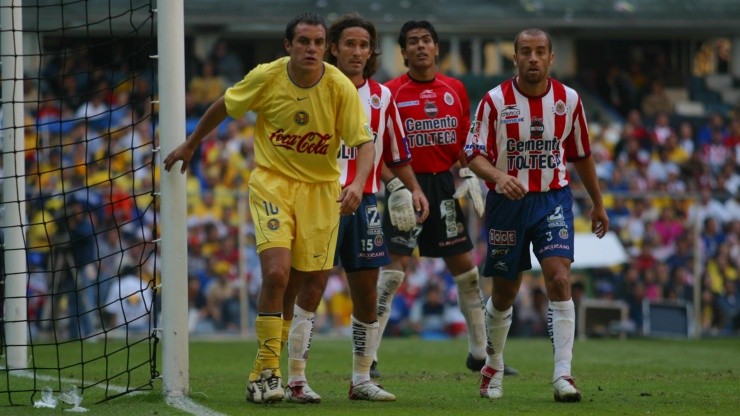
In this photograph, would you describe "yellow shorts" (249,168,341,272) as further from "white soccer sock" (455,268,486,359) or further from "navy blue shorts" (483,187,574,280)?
"white soccer sock" (455,268,486,359)

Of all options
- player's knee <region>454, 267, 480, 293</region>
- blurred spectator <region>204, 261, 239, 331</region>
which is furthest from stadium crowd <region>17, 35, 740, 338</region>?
player's knee <region>454, 267, 480, 293</region>

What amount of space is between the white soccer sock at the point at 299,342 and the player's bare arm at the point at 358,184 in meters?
0.92

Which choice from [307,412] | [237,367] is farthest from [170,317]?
[237,367]

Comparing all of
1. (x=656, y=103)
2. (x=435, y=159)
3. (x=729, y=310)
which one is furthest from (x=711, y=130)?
(x=435, y=159)

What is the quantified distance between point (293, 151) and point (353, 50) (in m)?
1.35

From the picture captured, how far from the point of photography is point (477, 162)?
347 inches

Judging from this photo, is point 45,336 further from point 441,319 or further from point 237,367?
point 237,367

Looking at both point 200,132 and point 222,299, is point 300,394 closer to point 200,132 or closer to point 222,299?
Answer: point 200,132

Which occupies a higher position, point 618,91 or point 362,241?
point 618,91

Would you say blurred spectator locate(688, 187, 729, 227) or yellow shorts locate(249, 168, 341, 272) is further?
blurred spectator locate(688, 187, 729, 227)

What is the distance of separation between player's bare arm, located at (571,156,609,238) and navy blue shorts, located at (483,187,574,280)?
234mm

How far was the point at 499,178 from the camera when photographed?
855cm

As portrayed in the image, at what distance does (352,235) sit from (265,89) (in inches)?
49.2

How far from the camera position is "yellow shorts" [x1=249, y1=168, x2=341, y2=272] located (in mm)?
7930
